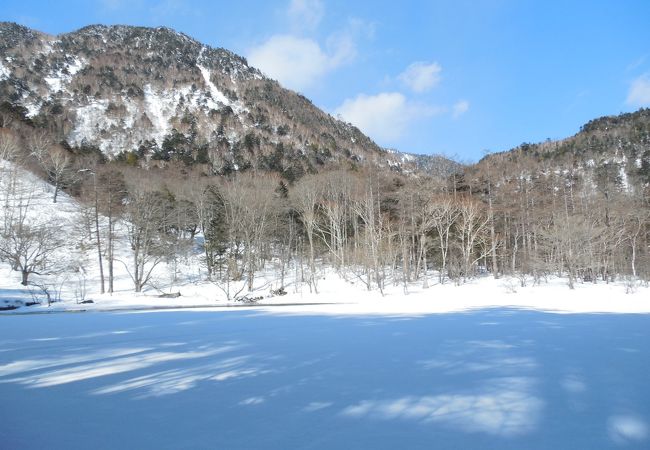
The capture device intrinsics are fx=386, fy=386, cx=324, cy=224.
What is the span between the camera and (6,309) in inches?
736

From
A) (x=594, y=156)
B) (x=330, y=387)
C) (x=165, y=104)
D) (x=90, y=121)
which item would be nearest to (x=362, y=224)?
(x=330, y=387)

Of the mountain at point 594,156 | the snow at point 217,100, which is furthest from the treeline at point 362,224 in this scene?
the snow at point 217,100

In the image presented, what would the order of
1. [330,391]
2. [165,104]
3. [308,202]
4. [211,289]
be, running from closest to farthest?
[330,391]
[211,289]
[308,202]
[165,104]

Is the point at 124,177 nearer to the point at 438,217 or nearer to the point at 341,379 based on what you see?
the point at 438,217

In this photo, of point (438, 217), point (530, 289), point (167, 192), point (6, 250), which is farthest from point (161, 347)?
point (167, 192)

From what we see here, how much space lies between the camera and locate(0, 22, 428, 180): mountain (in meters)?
68.6

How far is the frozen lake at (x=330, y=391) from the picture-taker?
12.0ft

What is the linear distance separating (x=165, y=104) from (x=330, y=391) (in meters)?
97.2

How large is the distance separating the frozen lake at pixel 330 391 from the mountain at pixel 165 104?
50.6 m

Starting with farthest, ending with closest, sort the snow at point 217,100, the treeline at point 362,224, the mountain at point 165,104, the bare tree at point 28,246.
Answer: the snow at point 217,100 < the mountain at point 165,104 < the treeline at point 362,224 < the bare tree at point 28,246

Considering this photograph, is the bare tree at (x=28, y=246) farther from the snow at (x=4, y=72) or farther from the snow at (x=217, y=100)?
the snow at (x=4, y=72)

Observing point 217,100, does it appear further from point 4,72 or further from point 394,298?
point 394,298

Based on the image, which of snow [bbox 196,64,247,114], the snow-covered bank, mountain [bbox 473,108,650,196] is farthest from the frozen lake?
snow [bbox 196,64,247,114]

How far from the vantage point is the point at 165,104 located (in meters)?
89.6
